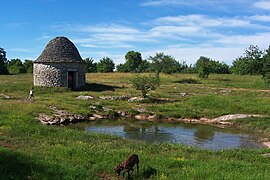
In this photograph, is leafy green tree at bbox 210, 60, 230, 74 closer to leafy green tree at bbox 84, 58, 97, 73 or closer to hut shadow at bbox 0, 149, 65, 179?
leafy green tree at bbox 84, 58, 97, 73

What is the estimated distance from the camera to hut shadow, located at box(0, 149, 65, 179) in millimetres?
9555

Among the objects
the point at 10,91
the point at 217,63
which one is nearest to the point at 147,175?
the point at 10,91

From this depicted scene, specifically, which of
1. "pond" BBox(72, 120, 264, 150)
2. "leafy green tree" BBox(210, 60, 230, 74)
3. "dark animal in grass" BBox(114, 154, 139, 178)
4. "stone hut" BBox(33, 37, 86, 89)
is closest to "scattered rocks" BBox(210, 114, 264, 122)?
"pond" BBox(72, 120, 264, 150)

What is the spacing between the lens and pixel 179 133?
75.9 ft

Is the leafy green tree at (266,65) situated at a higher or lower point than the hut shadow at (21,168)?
higher

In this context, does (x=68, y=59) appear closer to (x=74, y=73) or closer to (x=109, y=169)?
(x=74, y=73)

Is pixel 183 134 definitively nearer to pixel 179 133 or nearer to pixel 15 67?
pixel 179 133

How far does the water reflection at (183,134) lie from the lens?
2025 centimetres

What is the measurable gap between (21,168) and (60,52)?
117 feet

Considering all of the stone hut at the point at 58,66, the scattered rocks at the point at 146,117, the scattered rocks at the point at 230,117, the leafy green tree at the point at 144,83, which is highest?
the stone hut at the point at 58,66

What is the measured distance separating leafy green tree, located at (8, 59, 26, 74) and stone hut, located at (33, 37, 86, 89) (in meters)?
55.5

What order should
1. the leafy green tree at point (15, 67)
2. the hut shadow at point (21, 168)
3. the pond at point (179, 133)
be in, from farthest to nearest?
the leafy green tree at point (15, 67)
the pond at point (179, 133)
the hut shadow at point (21, 168)

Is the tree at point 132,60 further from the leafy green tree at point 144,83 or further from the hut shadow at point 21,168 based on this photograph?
the hut shadow at point 21,168

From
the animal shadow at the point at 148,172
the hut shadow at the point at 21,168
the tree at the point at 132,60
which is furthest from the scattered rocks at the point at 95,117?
the tree at the point at 132,60
